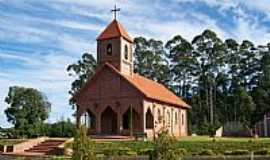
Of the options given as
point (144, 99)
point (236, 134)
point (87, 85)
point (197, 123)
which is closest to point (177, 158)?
point (144, 99)

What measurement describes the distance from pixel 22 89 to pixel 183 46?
2830 centimetres

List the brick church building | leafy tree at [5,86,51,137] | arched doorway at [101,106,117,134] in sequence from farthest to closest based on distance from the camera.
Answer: leafy tree at [5,86,51,137]
arched doorway at [101,106,117,134]
the brick church building

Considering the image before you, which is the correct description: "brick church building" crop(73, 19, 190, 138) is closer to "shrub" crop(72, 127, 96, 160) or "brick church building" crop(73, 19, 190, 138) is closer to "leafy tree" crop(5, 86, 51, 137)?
"leafy tree" crop(5, 86, 51, 137)

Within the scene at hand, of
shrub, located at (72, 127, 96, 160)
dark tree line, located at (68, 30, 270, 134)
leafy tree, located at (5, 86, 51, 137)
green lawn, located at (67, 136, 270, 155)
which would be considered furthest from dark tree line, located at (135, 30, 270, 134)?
shrub, located at (72, 127, 96, 160)

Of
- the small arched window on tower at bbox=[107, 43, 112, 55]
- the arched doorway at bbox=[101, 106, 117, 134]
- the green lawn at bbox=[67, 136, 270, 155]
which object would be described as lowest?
the green lawn at bbox=[67, 136, 270, 155]

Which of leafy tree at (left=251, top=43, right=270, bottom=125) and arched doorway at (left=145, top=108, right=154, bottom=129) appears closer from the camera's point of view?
arched doorway at (left=145, top=108, right=154, bottom=129)

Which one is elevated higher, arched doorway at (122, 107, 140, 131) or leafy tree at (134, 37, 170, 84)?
leafy tree at (134, 37, 170, 84)

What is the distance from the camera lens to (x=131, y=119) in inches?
1706

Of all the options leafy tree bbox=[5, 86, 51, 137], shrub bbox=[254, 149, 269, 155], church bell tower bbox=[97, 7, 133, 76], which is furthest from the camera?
leafy tree bbox=[5, 86, 51, 137]

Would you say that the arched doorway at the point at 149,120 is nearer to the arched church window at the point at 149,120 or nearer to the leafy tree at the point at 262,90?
the arched church window at the point at 149,120

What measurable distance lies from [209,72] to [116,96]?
34029 mm

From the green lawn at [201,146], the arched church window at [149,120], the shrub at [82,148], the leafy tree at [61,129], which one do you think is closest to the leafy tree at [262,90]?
the arched church window at [149,120]

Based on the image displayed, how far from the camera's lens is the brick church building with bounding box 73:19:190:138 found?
1725 inches

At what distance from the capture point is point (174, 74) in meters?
79.1
